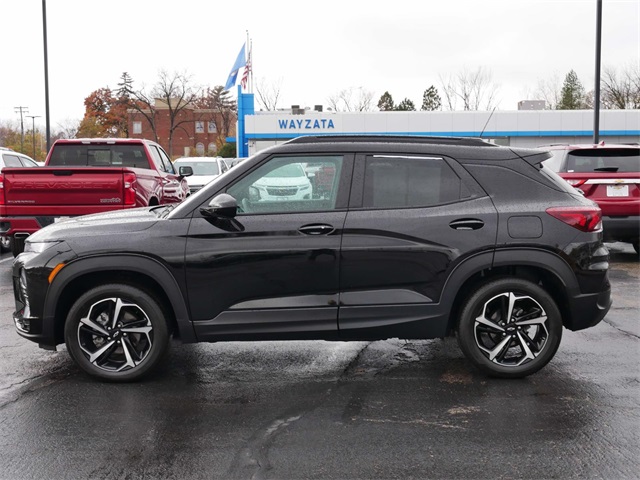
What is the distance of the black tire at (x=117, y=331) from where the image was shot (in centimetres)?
529

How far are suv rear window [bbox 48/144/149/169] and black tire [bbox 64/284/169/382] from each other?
7151 millimetres

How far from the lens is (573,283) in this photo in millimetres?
5359

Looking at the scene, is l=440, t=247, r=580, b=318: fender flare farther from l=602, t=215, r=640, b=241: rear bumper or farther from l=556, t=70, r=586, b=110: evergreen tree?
l=556, t=70, r=586, b=110: evergreen tree

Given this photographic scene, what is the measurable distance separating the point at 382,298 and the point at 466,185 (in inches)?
41.8

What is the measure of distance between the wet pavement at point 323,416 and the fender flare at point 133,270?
56cm

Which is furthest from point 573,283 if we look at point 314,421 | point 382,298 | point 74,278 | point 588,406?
point 74,278

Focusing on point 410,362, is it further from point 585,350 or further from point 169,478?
point 169,478

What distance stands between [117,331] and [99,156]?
7.65m

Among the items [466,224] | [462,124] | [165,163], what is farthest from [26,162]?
[462,124]

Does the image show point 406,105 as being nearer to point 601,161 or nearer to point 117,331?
point 601,161

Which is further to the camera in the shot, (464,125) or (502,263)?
(464,125)

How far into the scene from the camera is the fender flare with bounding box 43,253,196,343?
5234 mm

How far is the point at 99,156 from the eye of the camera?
40.5ft

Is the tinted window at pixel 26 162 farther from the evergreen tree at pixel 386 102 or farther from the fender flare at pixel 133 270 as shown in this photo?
the evergreen tree at pixel 386 102
